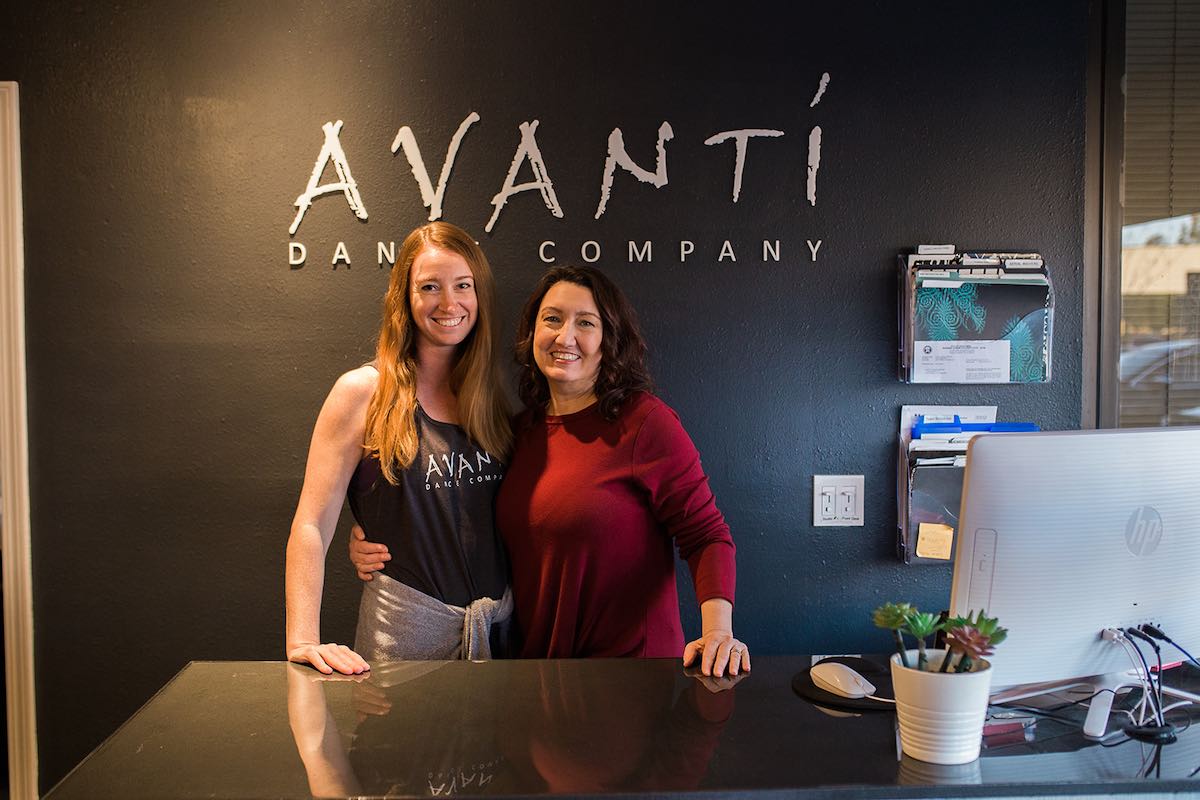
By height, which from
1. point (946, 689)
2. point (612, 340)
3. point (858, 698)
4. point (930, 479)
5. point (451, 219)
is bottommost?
point (858, 698)

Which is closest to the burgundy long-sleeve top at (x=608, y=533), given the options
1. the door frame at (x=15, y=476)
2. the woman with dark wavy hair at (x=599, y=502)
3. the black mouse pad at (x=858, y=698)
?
the woman with dark wavy hair at (x=599, y=502)

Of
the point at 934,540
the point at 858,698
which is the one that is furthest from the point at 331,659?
the point at 934,540

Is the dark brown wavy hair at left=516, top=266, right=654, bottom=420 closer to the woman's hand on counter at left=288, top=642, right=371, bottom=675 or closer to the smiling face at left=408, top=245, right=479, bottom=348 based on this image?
the smiling face at left=408, top=245, right=479, bottom=348

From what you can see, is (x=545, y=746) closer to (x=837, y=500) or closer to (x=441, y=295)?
(x=441, y=295)

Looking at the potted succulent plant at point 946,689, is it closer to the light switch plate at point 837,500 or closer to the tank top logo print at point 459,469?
the tank top logo print at point 459,469

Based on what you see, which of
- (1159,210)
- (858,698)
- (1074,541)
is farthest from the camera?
(1159,210)

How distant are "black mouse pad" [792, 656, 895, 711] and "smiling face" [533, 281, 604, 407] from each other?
0.77 m

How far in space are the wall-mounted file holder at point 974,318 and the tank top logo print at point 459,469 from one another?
1164mm

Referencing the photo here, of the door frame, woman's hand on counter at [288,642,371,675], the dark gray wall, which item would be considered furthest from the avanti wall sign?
woman's hand on counter at [288,642,371,675]

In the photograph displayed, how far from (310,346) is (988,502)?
68.2 inches

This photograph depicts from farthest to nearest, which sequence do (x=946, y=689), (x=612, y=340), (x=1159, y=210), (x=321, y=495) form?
(x=1159, y=210) < (x=612, y=340) < (x=321, y=495) < (x=946, y=689)

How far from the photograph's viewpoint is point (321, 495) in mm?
1840

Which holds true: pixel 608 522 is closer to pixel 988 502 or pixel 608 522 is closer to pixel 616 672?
pixel 616 672

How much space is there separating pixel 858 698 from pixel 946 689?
0.27 meters
